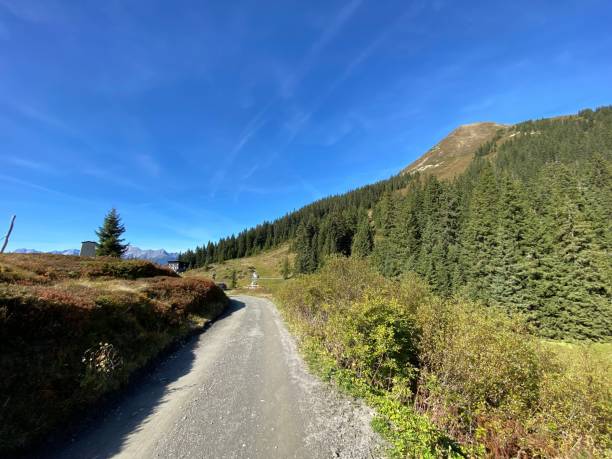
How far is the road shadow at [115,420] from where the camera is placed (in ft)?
19.7

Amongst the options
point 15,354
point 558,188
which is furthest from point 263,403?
point 558,188

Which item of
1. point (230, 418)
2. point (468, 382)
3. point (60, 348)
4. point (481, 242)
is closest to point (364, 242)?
point (481, 242)

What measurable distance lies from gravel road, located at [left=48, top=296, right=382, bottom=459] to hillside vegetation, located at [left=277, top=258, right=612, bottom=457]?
111 centimetres

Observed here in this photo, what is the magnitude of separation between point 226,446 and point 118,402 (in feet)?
15.1

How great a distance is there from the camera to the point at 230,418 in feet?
24.8

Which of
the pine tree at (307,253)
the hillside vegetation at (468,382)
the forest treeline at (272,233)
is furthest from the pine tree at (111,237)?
the forest treeline at (272,233)

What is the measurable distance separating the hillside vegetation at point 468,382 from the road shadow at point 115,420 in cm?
636

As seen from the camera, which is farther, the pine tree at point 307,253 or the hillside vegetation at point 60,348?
the pine tree at point 307,253

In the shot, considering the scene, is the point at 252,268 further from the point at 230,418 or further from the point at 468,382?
the point at 468,382

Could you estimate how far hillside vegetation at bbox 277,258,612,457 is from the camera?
743 cm

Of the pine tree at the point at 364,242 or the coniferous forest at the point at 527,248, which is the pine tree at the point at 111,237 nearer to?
the coniferous forest at the point at 527,248

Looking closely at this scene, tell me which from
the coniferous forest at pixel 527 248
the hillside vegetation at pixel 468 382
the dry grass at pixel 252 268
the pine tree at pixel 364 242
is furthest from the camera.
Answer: the dry grass at pixel 252 268

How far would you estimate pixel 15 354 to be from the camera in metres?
6.88

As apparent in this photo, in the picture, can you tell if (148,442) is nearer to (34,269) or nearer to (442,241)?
(34,269)
